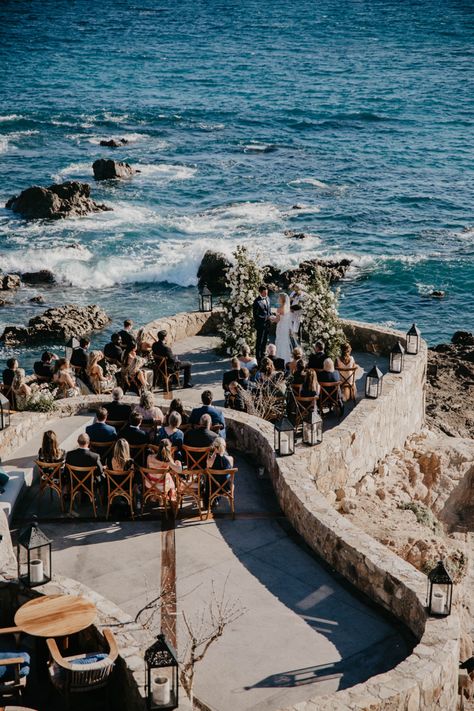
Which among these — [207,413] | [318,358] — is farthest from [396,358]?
[207,413]

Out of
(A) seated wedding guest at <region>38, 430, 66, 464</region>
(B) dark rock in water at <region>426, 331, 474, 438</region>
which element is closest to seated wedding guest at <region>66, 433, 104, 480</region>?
(A) seated wedding guest at <region>38, 430, 66, 464</region>

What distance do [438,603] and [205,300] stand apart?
13.9 metres

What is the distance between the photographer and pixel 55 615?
1024 cm

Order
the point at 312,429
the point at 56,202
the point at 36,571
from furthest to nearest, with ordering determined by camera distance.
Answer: the point at 56,202 → the point at 312,429 → the point at 36,571

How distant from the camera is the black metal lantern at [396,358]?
63.8 ft

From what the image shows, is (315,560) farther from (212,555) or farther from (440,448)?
(440,448)

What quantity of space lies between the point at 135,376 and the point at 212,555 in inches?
242

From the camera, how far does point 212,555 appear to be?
1294 cm

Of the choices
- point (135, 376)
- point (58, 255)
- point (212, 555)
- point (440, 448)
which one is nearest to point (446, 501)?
point (440, 448)

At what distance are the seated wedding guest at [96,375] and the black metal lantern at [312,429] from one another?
507 cm

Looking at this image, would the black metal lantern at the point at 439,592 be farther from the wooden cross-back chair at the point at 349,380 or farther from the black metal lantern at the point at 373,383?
the wooden cross-back chair at the point at 349,380

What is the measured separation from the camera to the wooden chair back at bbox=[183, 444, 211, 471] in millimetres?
14141

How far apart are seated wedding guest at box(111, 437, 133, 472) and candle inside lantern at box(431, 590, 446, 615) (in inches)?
182

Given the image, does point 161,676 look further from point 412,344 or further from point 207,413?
point 412,344
